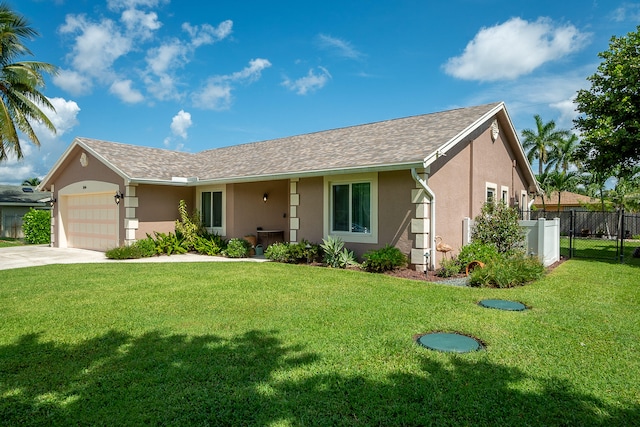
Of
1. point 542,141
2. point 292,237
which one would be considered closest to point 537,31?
point 292,237

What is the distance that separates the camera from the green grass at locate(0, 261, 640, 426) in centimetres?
322

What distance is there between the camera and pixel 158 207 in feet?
49.3

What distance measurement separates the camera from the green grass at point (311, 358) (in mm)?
3221

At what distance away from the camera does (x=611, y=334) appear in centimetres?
525

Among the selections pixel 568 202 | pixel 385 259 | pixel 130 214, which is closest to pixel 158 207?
pixel 130 214

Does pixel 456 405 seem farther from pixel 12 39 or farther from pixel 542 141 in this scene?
pixel 542 141

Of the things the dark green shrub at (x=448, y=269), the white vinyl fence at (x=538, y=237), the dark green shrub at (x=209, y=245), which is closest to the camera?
the dark green shrub at (x=448, y=269)

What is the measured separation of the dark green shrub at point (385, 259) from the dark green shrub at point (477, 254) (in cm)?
164

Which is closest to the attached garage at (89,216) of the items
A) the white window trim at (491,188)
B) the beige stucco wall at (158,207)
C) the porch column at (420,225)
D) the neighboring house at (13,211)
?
the beige stucco wall at (158,207)

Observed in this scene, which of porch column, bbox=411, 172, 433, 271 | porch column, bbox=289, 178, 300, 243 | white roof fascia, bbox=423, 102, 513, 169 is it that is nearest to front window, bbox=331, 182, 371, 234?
porch column, bbox=289, 178, 300, 243

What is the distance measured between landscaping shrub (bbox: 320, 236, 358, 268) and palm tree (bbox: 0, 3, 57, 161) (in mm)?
17409

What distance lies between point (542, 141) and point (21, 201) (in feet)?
145

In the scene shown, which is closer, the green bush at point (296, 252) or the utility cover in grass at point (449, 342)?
the utility cover in grass at point (449, 342)

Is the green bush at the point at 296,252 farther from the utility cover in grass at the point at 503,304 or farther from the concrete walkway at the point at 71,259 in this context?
the utility cover in grass at the point at 503,304
